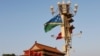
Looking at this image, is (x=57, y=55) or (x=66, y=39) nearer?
(x=66, y=39)

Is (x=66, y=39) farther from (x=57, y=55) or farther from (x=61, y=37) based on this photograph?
(x=57, y=55)

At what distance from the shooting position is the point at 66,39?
33.9 metres

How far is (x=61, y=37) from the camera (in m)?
34.5

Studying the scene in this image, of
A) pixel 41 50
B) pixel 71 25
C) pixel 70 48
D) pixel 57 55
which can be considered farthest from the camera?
pixel 57 55

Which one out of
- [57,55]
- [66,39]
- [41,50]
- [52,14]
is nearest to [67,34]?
[66,39]

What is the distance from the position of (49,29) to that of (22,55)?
7166 mm

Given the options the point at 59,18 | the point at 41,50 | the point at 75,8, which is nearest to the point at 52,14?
the point at 59,18

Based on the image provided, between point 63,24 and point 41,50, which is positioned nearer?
point 63,24

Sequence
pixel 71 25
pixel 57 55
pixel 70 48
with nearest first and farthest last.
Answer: pixel 70 48 → pixel 71 25 → pixel 57 55

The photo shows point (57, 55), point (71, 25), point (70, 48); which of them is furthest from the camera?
point (57, 55)

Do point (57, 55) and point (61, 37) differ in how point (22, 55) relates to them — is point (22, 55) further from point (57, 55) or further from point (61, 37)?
point (57, 55)

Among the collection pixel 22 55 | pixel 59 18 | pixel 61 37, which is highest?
pixel 59 18

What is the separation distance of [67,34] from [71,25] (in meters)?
2.01

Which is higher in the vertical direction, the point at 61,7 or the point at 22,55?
the point at 61,7
